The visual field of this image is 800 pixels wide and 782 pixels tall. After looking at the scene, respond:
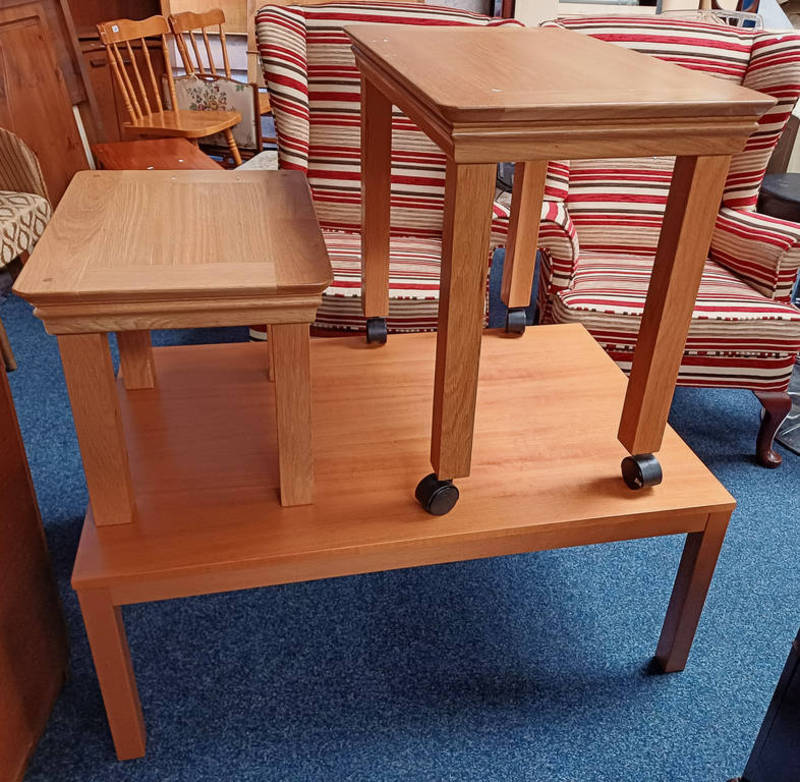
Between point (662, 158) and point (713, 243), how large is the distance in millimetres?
274

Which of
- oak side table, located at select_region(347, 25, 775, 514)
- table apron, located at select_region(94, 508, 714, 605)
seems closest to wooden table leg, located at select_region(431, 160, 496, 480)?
oak side table, located at select_region(347, 25, 775, 514)

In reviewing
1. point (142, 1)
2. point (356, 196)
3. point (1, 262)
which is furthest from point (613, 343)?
point (142, 1)

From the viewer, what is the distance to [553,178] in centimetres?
203

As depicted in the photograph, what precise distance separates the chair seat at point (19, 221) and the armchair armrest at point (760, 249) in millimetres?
1942

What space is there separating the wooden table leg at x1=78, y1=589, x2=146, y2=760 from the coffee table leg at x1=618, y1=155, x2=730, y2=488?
802 mm

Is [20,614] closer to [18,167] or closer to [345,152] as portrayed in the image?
[345,152]

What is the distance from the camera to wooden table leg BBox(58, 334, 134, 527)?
3.05 feet

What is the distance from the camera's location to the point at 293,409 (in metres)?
1.02

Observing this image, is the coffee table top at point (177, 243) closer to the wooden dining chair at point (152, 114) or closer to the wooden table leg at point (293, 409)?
the wooden table leg at point (293, 409)

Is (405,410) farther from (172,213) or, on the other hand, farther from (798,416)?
(798,416)

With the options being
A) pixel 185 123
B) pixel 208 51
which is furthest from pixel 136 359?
pixel 208 51

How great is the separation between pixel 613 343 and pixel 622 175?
586mm

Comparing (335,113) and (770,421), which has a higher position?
(335,113)

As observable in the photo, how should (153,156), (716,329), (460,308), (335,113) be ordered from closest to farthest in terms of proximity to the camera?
(460,308) < (716,329) < (335,113) < (153,156)
